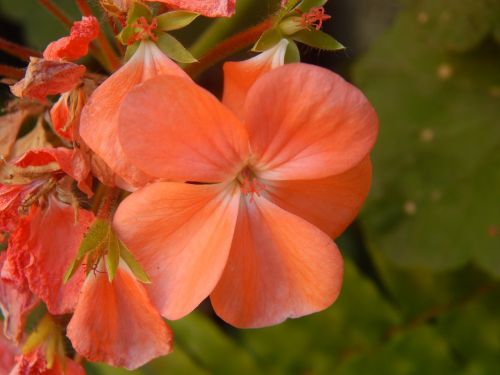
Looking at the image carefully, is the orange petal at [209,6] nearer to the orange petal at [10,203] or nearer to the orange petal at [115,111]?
the orange petal at [115,111]

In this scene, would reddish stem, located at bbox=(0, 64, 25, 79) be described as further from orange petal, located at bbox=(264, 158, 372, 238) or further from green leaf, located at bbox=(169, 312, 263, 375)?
green leaf, located at bbox=(169, 312, 263, 375)

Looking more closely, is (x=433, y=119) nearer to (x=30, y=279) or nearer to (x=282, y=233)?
(x=282, y=233)

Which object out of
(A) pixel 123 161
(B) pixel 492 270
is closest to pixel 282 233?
(A) pixel 123 161

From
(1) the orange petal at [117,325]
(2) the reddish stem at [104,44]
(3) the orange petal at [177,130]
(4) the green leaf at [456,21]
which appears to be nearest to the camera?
(3) the orange petal at [177,130]

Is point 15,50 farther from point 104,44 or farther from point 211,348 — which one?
point 211,348

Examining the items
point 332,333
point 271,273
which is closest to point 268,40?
point 271,273

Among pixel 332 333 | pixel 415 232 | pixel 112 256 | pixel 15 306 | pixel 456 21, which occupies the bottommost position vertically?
pixel 332 333

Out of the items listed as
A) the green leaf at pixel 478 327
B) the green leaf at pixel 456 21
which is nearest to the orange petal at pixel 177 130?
the green leaf at pixel 456 21
